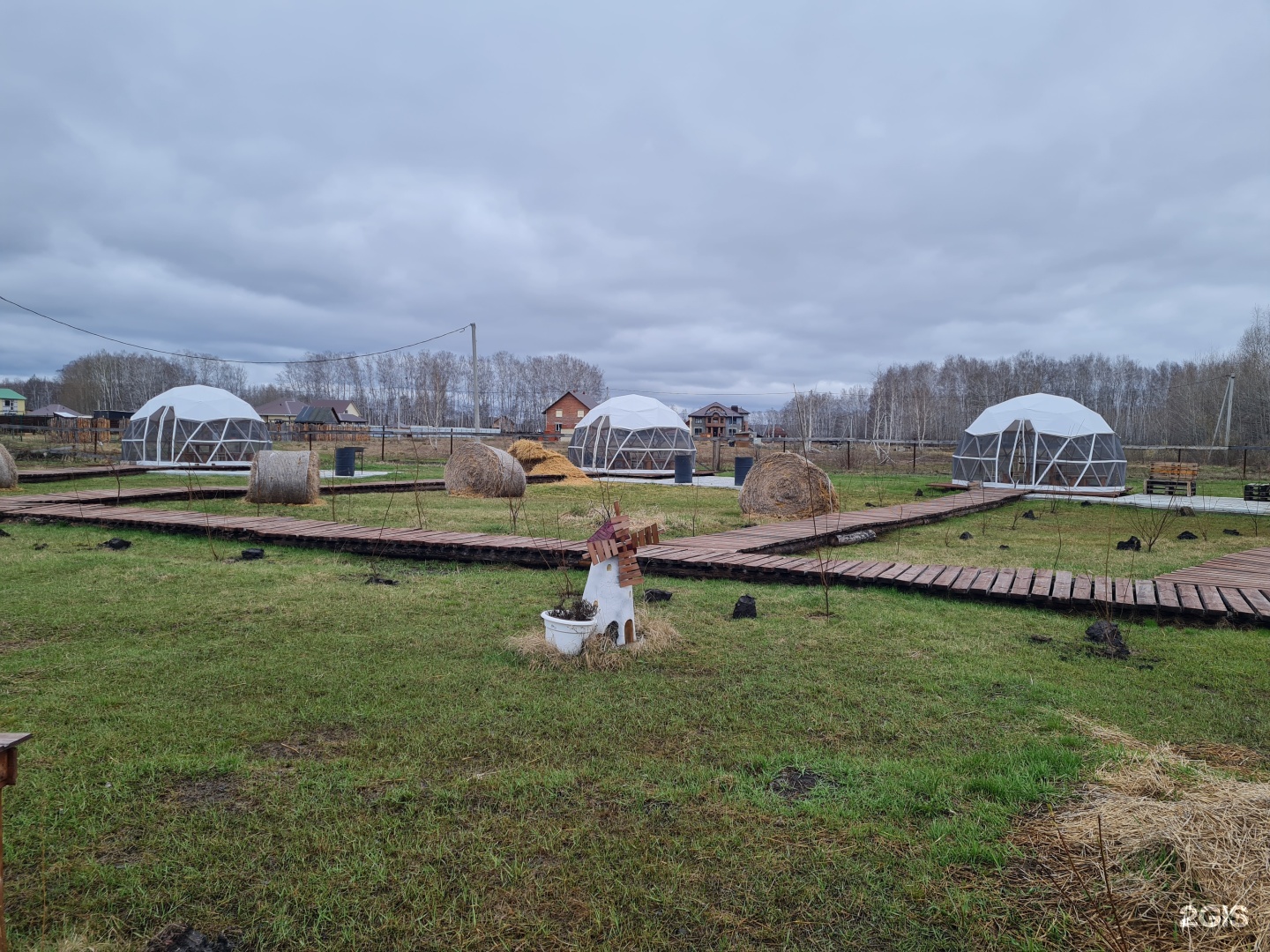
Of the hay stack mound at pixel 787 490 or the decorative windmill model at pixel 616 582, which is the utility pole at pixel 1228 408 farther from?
the decorative windmill model at pixel 616 582

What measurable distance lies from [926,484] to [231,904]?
946 inches

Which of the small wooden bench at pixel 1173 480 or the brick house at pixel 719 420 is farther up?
the brick house at pixel 719 420

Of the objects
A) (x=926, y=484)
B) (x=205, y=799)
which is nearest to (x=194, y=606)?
(x=205, y=799)

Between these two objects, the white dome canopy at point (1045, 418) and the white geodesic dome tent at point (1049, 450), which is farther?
the white dome canopy at point (1045, 418)

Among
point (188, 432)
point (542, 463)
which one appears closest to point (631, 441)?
point (542, 463)

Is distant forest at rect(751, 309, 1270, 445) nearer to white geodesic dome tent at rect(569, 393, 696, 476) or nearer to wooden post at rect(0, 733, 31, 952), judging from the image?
white geodesic dome tent at rect(569, 393, 696, 476)

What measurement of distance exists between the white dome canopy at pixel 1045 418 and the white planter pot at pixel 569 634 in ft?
82.2

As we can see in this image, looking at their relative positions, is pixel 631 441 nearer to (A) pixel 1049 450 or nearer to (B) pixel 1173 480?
(A) pixel 1049 450

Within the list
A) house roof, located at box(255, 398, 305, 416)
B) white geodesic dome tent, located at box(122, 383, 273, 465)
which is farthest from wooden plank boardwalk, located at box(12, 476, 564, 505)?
house roof, located at box(255, 398, 305, 416)

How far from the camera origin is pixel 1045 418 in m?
25.8

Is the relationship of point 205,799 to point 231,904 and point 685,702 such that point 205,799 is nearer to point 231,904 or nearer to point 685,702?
point 231,904

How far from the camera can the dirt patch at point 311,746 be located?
3477mm

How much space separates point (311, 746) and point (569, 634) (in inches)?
69.4

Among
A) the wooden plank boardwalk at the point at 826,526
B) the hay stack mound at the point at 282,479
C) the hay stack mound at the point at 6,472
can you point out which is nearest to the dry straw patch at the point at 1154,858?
the wooden plank boardwalk at the point at 826,526
